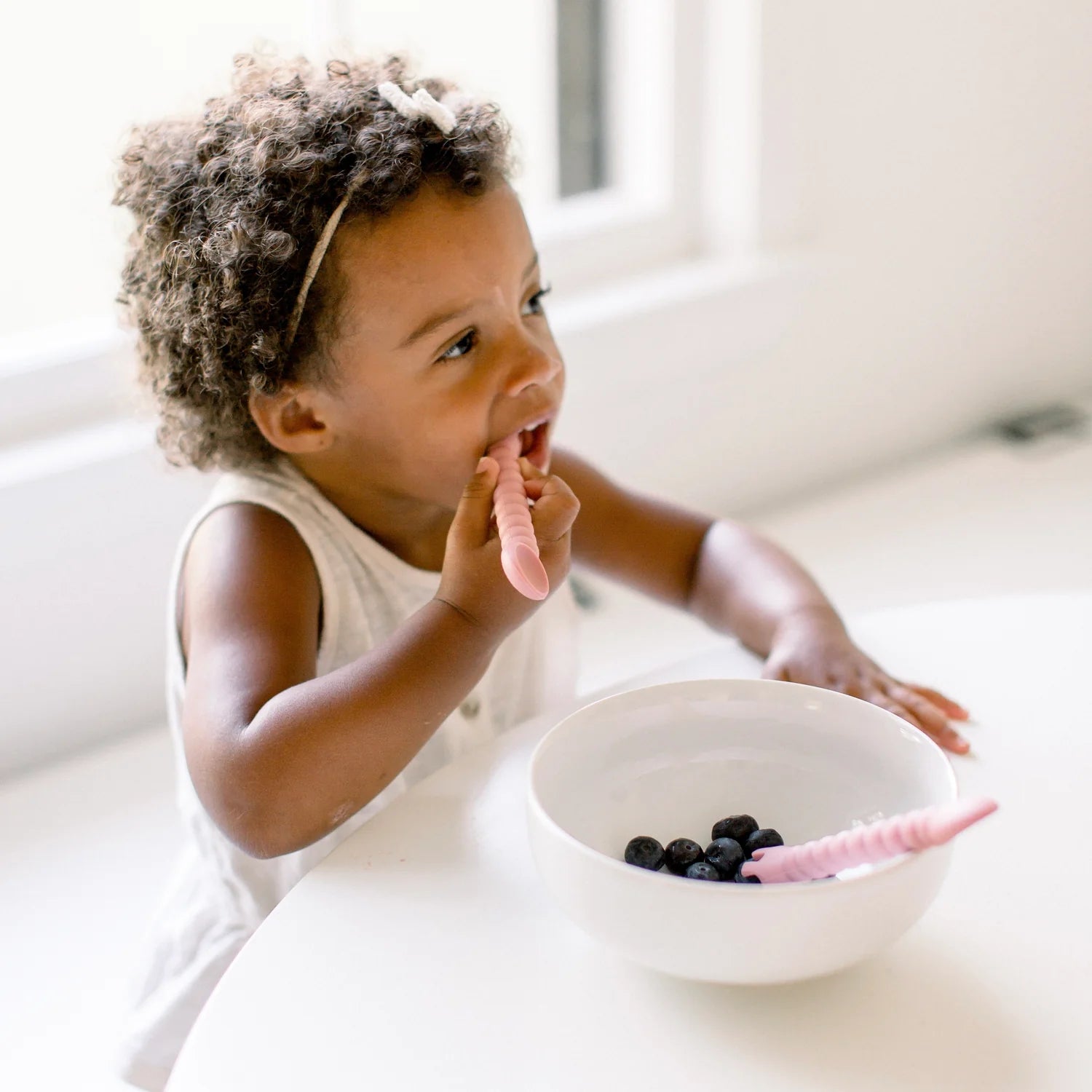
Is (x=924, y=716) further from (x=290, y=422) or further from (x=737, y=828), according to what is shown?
(x=290, y=422)

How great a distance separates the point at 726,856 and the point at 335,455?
0.49m

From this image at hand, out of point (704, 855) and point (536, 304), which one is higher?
point (536, 304)

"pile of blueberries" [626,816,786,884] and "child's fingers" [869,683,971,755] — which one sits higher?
"pile of blueberries" [626,816,786,884]

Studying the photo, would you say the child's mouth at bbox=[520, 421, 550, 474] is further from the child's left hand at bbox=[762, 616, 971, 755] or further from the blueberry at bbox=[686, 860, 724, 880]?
the blueberry at bbox=[686, 860, 724, 880]

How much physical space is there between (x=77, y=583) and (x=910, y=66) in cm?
130

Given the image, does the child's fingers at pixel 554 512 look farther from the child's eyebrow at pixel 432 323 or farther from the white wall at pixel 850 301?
the white wall at pixel 850 301

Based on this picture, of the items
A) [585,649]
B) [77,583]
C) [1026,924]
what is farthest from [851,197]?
[1026,924]

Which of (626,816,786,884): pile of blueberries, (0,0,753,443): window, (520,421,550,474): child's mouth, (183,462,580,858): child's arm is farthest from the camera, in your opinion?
(0,0,753,443): window

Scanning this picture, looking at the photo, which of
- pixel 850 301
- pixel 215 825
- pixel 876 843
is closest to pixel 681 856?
pixel 876 843

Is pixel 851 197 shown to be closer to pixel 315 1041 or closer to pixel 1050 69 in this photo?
pixel 1050 69

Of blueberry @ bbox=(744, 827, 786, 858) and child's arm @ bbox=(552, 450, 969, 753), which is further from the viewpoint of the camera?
child's arm @ bbox=(552, 450, 969, 753)

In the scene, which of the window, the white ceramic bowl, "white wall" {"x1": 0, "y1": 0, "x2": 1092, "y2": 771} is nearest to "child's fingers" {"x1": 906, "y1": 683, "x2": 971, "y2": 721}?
the white ceramic bowl

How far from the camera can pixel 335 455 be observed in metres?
1.00

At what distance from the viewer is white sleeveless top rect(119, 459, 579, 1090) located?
36.4 inches
